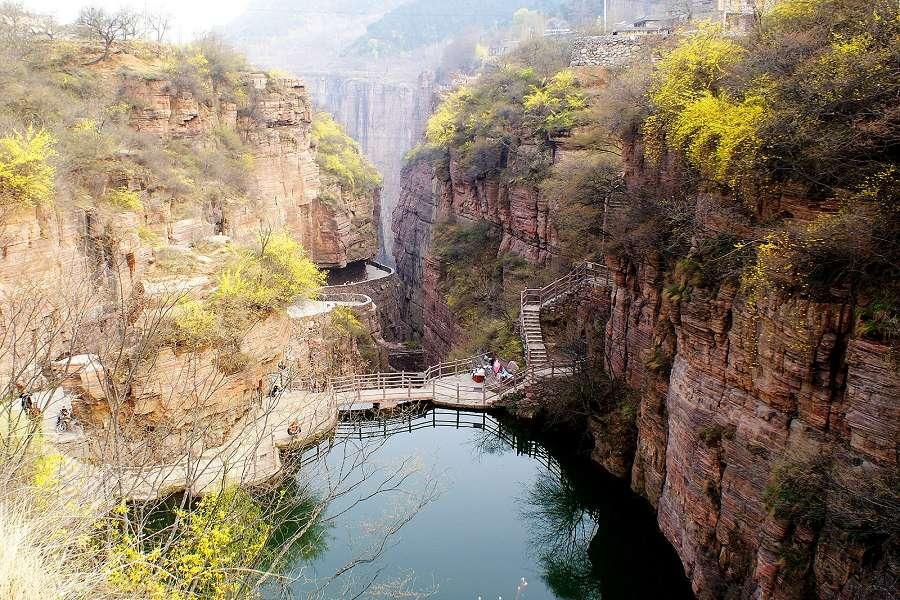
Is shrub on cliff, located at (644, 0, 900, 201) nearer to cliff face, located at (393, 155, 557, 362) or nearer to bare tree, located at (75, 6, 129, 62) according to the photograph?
cliff face, located at (393, 155, 557, 362)

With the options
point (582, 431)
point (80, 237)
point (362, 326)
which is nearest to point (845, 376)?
point (582, 431)

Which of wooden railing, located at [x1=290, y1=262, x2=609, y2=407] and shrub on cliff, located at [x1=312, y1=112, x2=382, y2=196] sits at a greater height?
shrub on cliff, located at [x1=312, y1=112, x2=382, y2=196]

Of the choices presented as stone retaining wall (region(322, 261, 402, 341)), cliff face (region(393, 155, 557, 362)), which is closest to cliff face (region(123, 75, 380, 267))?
stone retaining wall (region(322, 261, 402, 341))

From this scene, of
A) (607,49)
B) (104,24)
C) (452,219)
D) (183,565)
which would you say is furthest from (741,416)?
(104,24)

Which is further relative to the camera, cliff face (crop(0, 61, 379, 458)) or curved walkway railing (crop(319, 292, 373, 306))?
curved walkway railing (crop(319, 292, 373, 306))

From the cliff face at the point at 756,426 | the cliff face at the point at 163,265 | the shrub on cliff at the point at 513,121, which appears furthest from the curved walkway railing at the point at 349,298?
the cliff face at the point at 756,426

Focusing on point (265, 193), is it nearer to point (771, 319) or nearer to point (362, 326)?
point (362, 326)
